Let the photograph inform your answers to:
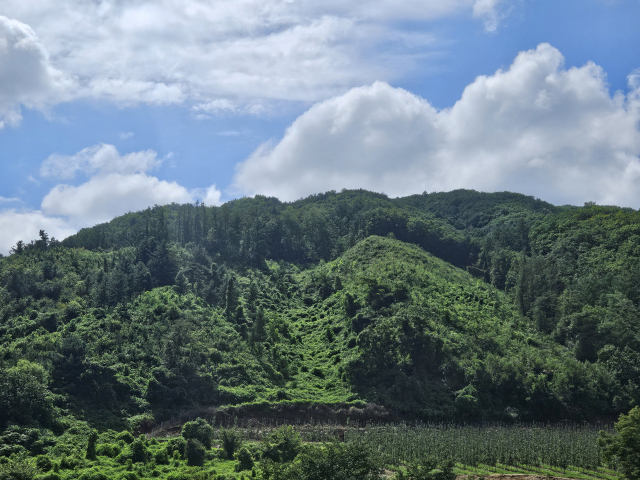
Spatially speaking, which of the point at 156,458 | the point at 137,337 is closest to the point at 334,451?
the point at 156,458

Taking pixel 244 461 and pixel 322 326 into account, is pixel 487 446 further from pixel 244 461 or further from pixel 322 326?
pixel 322 326

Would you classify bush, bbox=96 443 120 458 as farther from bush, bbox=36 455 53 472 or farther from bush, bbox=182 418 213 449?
bush, bbox=36 455 53 472

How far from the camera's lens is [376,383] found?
67812 millimetres

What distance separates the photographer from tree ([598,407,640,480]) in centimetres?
3581

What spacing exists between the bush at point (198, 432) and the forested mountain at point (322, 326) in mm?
12177

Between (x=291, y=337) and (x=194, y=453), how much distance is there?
3854cm

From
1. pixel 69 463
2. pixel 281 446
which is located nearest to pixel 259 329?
pixel 281 446

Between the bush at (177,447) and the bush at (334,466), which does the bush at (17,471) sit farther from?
the bush at (334,466)

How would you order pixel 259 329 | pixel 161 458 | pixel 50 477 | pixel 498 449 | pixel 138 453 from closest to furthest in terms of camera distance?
1. pixel 50 477
2. pixel 138 453
3. pixel 161 458
4. pixel 498 449
5. pixel 259 329

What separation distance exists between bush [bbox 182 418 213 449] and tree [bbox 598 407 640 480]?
30.9 meters

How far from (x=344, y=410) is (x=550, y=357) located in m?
29.5

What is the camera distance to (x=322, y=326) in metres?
86.2

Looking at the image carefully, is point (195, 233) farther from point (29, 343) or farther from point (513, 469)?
point (513, 469)

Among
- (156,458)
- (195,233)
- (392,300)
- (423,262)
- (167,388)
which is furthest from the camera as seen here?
(195,233)
